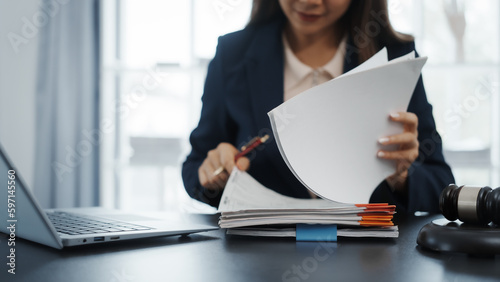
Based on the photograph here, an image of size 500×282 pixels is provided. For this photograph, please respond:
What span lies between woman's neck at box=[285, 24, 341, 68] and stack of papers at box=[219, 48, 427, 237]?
0.68m

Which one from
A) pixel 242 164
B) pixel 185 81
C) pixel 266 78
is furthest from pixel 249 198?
pixel 185 81

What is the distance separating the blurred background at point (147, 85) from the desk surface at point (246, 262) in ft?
6.59

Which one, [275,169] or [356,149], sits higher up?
[356,149]

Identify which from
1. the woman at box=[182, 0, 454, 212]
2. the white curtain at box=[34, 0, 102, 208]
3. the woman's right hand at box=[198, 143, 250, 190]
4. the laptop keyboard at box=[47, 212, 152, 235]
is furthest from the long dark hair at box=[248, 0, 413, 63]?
the white curtain at box=[34, 0, 102, 208]

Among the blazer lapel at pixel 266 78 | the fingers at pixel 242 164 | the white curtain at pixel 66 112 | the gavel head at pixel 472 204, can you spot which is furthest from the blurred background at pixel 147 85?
the gavel head at pixel 472 204

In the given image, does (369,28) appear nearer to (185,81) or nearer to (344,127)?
(344,127)

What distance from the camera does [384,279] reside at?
1.64ft

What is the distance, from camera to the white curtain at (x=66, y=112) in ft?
8.77

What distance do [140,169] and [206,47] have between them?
79 cm

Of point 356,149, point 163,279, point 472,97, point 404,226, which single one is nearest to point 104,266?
point 163,279

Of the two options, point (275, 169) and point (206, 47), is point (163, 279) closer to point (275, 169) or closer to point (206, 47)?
point (275, 169)

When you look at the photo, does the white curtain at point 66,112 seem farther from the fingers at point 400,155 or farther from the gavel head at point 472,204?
the gavel head at point 472,204

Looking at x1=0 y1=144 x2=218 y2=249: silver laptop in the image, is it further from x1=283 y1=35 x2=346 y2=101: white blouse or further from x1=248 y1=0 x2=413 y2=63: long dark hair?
x1=248 y1=0 x2=413 y2=63: long dark hair

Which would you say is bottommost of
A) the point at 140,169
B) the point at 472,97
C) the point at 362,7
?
the point at 140,169
